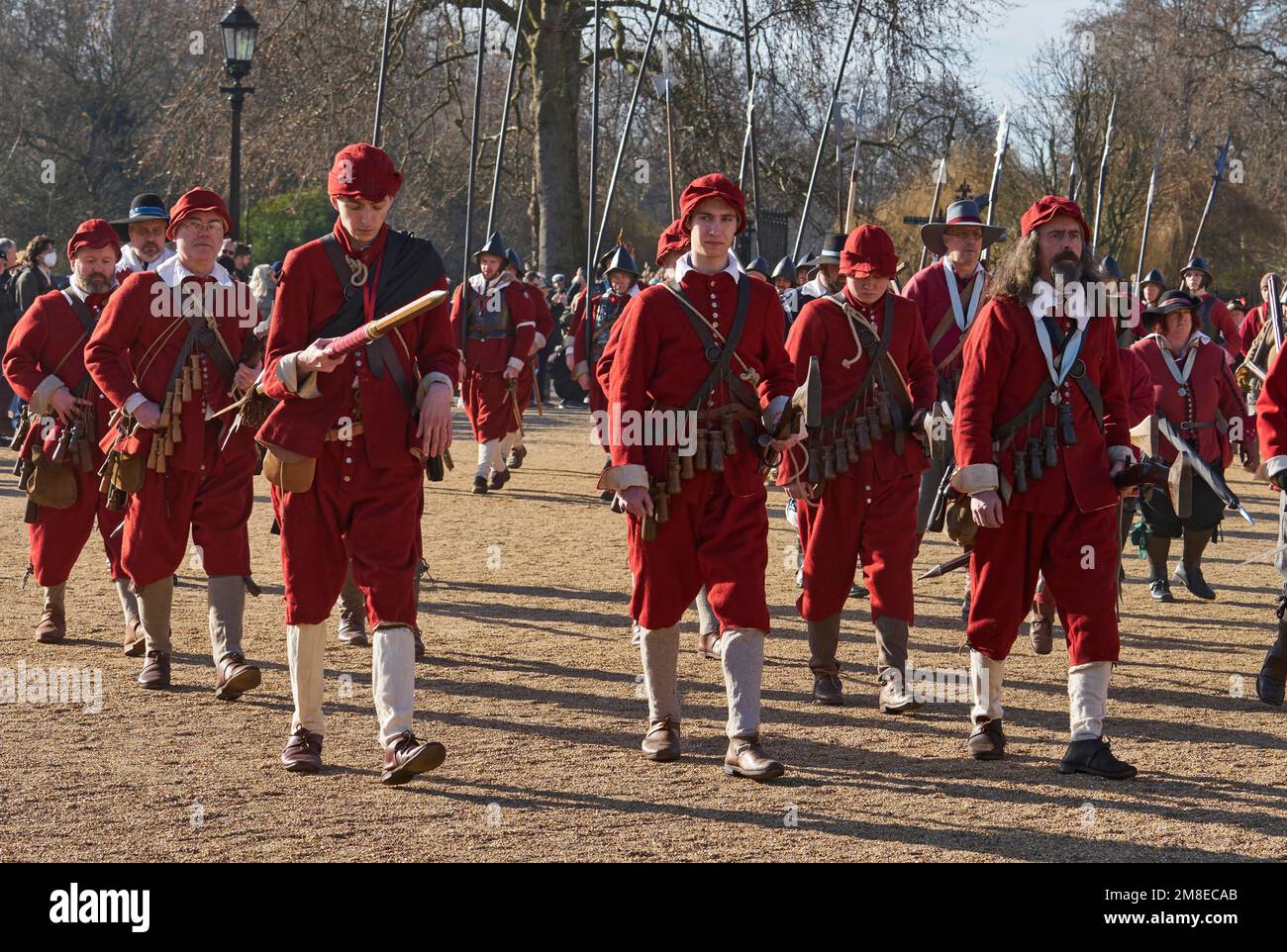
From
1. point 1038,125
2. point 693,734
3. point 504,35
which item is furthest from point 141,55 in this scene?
point 693,734

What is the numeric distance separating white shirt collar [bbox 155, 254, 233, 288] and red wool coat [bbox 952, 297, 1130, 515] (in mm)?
3166

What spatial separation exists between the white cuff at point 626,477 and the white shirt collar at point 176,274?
2263 millimetres

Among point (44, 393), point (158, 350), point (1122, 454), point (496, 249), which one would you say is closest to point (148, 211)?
point (44, 393)

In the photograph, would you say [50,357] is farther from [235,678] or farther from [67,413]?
[235,678]

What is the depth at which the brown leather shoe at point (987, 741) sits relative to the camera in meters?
6.41

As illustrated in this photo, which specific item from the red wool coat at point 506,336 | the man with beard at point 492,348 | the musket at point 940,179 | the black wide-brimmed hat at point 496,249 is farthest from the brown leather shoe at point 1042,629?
the black wide-brimmed hat at point 496,249

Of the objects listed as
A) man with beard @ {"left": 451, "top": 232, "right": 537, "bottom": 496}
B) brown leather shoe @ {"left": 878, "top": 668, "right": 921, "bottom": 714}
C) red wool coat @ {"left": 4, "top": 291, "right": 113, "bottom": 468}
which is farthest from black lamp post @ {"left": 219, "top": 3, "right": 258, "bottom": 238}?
brown leather shoe @ {"left": 878, "top": 668, "right": 921, "bottom": 714}

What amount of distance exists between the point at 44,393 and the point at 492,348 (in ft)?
23.6

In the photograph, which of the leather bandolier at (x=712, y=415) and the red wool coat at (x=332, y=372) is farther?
the leather bandolier at (x=712, y=415)

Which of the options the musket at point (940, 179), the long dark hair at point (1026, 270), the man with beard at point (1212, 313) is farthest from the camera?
the man with beard at point (1212, 313)

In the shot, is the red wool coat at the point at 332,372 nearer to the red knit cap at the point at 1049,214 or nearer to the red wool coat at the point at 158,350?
the red wool coat at the point at 158,350

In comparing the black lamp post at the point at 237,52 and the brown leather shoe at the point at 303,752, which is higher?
the black lamp post at the point at 237,52

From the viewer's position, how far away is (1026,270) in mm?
6277

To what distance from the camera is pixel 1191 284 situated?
52.8ft
